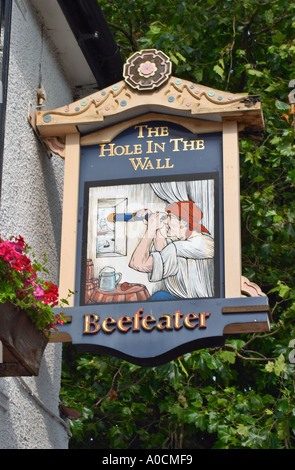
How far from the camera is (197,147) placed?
684 cm

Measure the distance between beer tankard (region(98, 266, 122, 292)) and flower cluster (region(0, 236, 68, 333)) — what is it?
3.11ft

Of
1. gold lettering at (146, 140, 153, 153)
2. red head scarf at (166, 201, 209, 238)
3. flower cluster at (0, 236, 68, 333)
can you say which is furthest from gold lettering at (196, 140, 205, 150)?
flower cluster at (0, 236, 68, 333)

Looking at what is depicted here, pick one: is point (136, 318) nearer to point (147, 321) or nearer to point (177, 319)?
point (147, 321)

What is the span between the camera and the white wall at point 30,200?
6.62m

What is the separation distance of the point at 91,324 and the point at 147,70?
2.09 metres

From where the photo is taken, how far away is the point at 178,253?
6449mm

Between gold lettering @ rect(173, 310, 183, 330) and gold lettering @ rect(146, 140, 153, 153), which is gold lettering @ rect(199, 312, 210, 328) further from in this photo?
gold lettering @ rect(146, 140, 153, 153)

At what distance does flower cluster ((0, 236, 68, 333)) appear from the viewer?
16.6 ft

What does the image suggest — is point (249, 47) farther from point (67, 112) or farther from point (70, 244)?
point (70, 244)

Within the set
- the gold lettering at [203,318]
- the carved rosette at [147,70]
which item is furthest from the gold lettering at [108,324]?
the carved rosette at [147,70]

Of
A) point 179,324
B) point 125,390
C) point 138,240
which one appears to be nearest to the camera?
point 179,324

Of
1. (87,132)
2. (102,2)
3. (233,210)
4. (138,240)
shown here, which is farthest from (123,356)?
(102,2)

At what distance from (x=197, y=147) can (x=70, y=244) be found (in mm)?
1188

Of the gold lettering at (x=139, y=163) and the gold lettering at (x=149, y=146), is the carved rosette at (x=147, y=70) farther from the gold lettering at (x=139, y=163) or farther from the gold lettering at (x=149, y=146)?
the gold lettering at (x=139, y=163)
